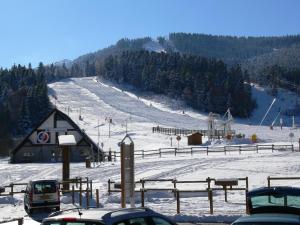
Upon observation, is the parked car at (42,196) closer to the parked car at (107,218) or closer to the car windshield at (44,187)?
the car windshield at (44,187)

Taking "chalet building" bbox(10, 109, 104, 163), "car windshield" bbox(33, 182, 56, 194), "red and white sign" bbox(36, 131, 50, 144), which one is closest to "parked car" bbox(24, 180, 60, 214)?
"car windshield" bbox(33, 182, 56, 194)

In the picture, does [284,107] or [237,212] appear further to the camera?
[284,107]

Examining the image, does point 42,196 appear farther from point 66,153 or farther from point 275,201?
point 275,201

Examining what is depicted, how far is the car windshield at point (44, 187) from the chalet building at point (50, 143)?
33.5 m

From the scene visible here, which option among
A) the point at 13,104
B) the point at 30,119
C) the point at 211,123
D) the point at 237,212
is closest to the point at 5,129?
the point at 30,119

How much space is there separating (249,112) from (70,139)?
136982mm

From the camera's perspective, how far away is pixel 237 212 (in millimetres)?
19906

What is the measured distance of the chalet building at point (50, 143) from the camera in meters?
57.6

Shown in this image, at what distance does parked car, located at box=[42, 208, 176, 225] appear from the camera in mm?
7613

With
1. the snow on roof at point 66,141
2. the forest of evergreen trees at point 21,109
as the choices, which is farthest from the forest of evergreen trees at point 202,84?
the snow on roof at point 66,141

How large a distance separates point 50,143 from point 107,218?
170ft

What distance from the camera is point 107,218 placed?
7.61m

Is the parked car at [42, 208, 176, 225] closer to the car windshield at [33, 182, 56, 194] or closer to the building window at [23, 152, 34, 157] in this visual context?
the car windshield at [33, 182, 56, 194]

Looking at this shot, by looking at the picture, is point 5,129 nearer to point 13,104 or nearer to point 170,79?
point 13,104
